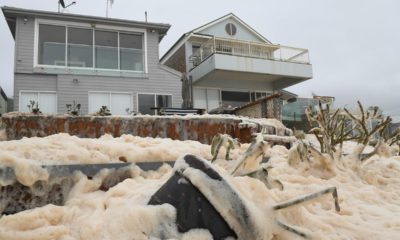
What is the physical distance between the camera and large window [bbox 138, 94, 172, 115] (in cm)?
1351

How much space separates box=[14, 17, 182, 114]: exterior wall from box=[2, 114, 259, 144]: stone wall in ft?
A: 24.1

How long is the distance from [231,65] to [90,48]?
6.18 meters

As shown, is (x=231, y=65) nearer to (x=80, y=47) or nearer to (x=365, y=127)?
(x=80, y=47)

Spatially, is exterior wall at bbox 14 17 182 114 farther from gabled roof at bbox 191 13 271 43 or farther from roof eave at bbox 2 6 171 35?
gabled roof at bbox 191 13 271 43

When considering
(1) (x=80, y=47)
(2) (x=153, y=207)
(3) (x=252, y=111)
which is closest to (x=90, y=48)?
(1) (x=80, y=47)

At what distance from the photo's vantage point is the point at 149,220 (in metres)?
1.55

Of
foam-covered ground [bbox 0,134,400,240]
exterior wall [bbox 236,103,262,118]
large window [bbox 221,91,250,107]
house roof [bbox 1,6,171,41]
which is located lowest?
foam-covered ground [bbox 0,134,400,240]

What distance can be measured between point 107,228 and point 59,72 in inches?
475

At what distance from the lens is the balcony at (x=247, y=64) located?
1556 centimetres

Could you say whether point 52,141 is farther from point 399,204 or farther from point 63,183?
point 399,204

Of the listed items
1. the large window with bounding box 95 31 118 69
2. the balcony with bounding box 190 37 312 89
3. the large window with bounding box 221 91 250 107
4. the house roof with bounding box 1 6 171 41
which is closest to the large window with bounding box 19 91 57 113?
the large window with bounding box 95 31 118 69

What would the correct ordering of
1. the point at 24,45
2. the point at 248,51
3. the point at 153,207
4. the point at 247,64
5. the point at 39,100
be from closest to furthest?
1. the point at 153,207
2. the point at 39,100
3. the point at 24,45
4. the point at 247,64
5. the point at 248,51

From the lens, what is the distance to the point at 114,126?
5.17m

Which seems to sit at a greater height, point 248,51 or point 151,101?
point 248,51
